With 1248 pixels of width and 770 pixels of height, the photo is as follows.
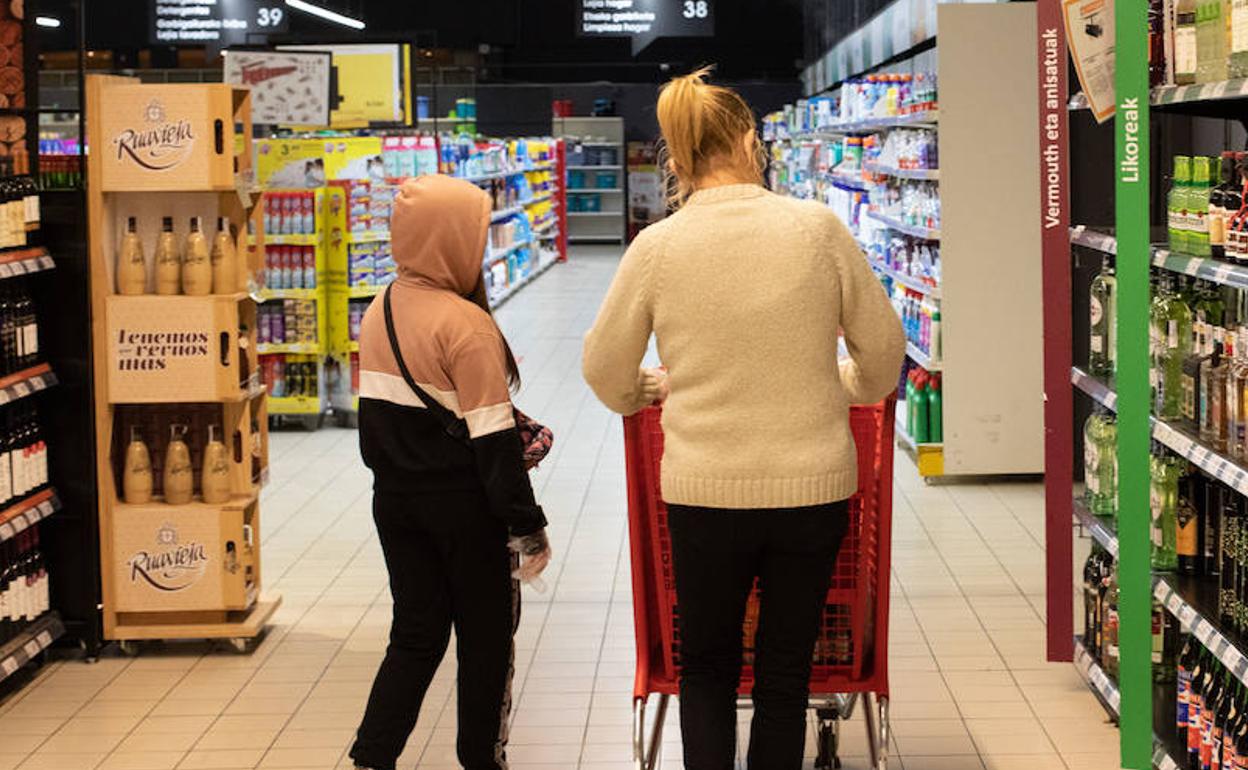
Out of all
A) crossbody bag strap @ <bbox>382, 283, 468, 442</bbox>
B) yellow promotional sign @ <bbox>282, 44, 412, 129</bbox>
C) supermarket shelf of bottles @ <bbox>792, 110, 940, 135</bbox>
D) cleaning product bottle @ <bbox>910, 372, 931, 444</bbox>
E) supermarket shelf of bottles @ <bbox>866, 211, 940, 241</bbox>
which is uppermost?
yellow promotional sign @ <bbox>282, 44, 412, 129</bbox>

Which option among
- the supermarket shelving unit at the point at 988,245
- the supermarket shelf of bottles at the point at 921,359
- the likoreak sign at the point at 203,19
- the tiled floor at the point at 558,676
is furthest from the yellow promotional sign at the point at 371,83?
the supermarket shelving unit at the point at 988,245

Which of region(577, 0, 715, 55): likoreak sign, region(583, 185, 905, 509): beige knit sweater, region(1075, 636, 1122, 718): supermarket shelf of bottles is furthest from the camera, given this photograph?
region(577, 0, 715, 55): likoreak sign

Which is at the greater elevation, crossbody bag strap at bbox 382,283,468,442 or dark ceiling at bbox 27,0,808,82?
dark ceiling at bbox 27,0,808,82

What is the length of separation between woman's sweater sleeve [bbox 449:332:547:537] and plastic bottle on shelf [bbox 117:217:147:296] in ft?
7.17

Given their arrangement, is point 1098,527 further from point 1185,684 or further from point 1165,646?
point 1185,684

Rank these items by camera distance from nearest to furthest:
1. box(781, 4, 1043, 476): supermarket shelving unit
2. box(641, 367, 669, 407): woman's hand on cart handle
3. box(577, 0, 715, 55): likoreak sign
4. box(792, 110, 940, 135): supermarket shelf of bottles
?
box(641, 367, 669, 407): woman's hand on cart handle
box(781, 4, 1043, 476): supermarket shelving unit
box(792, 110, 940, 135): supermarket shelf of bottles
box(577, 0, 715, 55): likoreak sign

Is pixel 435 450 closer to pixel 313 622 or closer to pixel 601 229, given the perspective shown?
pixel 313 622

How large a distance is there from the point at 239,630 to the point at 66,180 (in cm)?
158

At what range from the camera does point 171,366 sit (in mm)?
5820

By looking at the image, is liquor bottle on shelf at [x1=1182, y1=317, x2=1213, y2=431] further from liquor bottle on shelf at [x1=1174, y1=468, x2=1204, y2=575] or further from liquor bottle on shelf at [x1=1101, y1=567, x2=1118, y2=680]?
liquor bottle on shelf at [x1=1101, y1=567, x2=1118, y2=680]

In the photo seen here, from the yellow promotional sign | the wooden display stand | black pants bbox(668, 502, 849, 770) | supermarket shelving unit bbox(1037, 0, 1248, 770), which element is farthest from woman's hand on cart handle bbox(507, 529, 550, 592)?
the yellow promotional sign

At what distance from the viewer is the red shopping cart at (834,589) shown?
3.88 metres

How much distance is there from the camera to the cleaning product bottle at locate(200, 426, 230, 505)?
594 cm

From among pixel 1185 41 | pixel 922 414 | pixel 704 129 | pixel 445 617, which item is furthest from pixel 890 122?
pixel 704 129
